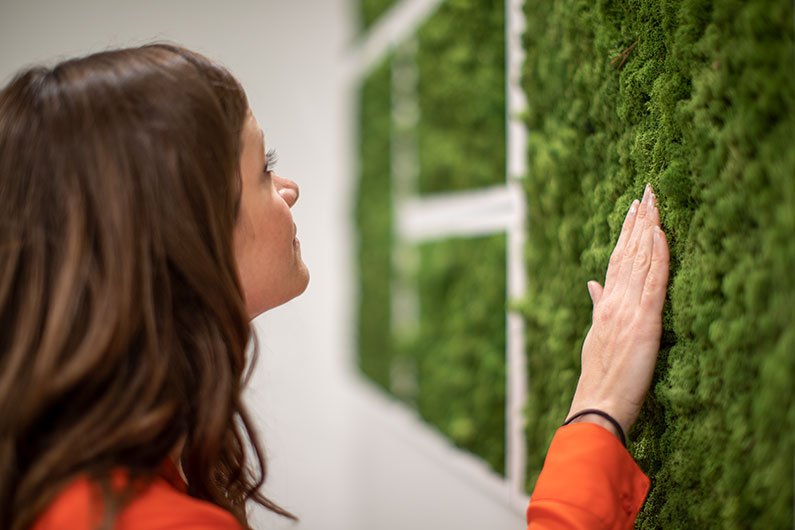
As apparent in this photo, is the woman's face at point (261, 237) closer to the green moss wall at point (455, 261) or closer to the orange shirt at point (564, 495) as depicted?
the orange shirt at point (564, 495)

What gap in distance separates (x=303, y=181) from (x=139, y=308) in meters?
2.32

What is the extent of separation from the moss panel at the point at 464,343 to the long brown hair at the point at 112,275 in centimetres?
74

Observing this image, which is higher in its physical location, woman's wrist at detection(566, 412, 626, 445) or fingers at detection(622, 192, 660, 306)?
fingers at detection(622, 192, 660, 306)

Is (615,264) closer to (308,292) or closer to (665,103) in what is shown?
(665,103)

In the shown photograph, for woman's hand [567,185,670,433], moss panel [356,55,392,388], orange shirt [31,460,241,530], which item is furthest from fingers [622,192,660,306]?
moss panel [356,55,392,388]

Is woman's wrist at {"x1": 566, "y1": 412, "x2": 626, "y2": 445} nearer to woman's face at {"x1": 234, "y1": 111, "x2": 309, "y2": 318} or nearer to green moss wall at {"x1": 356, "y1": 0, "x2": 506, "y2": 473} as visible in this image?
woman's face at {"x1": 234, "y1": 111, "x2": 309, "y2": 318}

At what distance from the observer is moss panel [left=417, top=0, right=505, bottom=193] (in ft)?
4.61

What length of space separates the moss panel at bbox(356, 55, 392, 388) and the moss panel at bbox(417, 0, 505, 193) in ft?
1.31

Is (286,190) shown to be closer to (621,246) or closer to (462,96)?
(621,246)

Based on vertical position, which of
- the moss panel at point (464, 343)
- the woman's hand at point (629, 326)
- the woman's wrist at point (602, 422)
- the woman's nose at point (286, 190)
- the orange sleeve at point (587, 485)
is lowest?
the moss panel at point (464, 343)

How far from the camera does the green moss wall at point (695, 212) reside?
0.61 metres

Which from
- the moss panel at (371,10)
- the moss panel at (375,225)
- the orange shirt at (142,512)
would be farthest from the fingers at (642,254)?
the moss panel at (371,10)

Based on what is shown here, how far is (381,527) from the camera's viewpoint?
2219mm

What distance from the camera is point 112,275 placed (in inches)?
27.0
